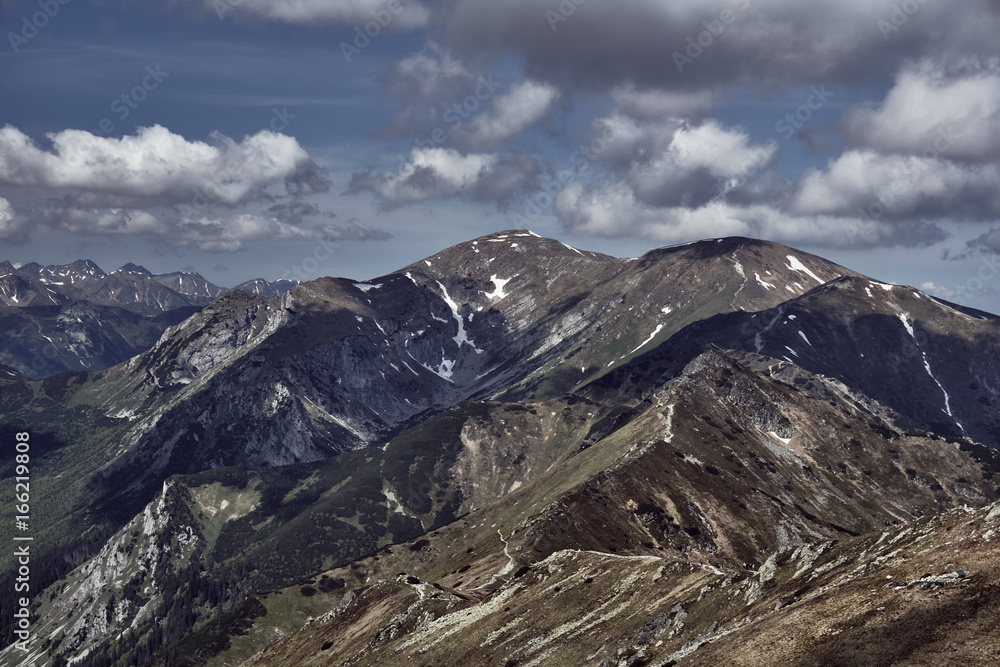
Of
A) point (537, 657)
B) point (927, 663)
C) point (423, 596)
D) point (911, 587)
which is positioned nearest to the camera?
point (927, 663)

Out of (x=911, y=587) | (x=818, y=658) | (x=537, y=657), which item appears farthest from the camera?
(x=537, y=657)

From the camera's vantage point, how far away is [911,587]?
6406 centimetres

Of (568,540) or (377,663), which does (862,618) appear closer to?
(377,663)

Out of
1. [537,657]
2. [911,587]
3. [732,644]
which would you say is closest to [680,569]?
[537,657]

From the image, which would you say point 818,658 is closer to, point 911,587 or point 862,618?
point 862,618

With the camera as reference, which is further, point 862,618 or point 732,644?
point 732,644

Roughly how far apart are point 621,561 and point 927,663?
215 feet

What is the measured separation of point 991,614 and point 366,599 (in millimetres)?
122980

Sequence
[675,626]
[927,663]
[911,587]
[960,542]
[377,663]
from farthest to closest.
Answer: [377,663] → [675,626] → [960,542] → [911,587] → [927,663]

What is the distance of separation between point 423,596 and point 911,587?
291ft

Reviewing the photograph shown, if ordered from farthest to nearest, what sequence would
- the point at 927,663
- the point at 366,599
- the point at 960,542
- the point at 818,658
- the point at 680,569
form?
the point at 366,599 → the point at 680,569 → the point at 960,542 → the point at 818,658 → the point at 927,663

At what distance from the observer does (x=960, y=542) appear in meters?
71.3

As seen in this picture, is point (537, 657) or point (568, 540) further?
point (568, 540)

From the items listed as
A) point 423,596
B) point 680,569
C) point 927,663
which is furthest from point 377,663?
point 927,663
